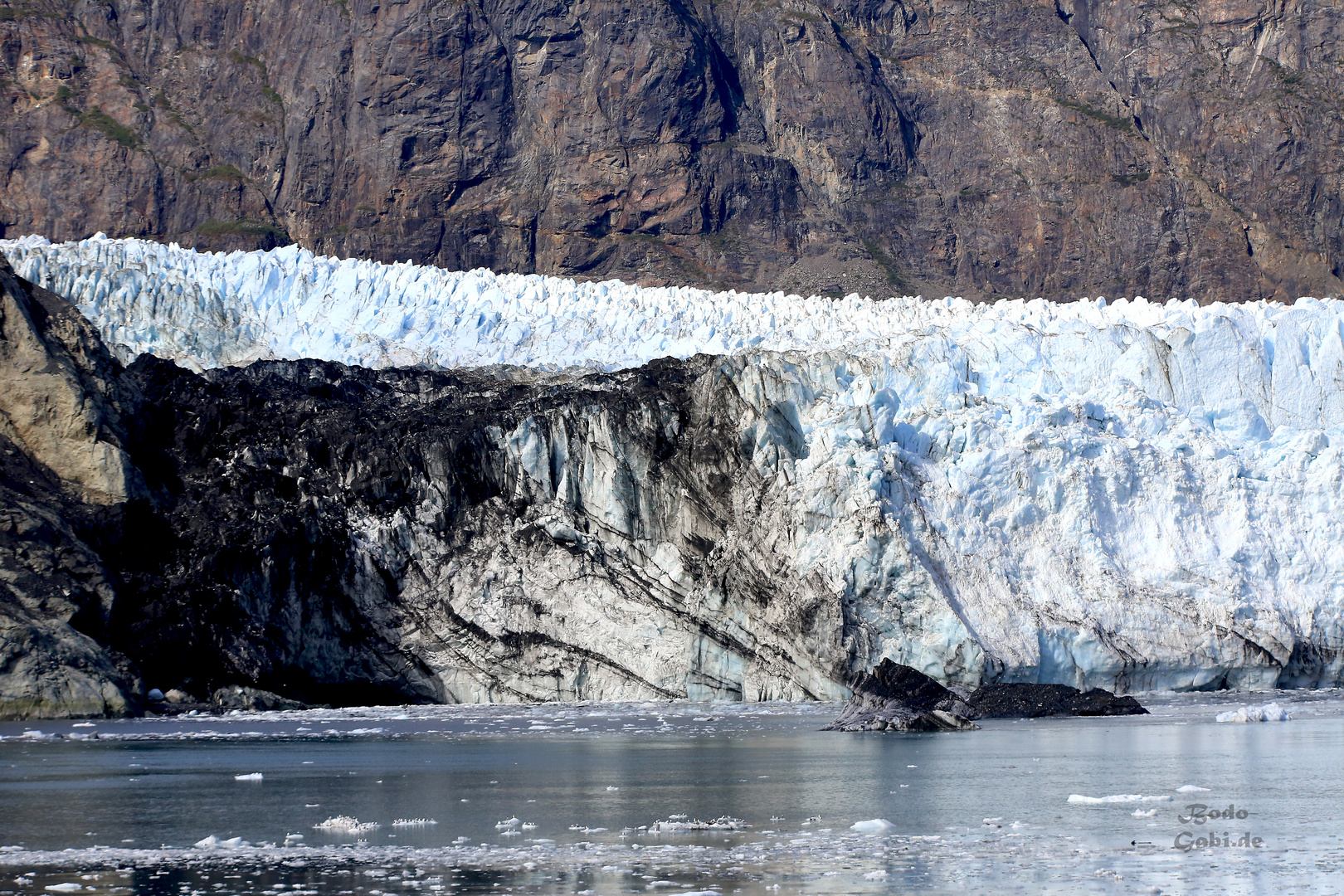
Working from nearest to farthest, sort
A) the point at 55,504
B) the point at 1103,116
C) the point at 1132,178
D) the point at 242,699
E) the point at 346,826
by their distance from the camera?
1. the point at 346,826
2. the point at 242,699
3. the point at 55,504
4. the point at 1132,178
5. the point at 1103,116

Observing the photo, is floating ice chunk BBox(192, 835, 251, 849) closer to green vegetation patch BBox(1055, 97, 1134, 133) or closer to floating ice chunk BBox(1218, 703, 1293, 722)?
floating ice chunk BBox(1218, 703, 1293, 722)

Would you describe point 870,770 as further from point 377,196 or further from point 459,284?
point 377,196

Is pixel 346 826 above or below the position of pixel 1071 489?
below

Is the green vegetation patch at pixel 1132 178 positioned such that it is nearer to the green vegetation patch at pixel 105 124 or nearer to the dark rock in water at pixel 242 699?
the green vegetation patch at pixel 105 124

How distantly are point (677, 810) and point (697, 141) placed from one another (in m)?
68.1

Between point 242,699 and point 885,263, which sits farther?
point 885,263

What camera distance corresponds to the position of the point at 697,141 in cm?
7925

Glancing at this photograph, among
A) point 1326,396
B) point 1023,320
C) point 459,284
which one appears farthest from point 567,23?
point 1326,396

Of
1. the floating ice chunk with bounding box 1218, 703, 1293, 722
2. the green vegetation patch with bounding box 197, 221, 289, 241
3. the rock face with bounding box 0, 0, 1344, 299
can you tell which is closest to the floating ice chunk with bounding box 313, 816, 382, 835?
the floating ice chunk with bounding box 1218, 703, 1293, 722

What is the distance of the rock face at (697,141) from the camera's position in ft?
248

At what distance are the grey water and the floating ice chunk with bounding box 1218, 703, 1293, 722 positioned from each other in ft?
0.74

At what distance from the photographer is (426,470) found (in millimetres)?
28172

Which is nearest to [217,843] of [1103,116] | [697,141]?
[697,141]

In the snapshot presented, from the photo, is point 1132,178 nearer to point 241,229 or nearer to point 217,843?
point 241,229
